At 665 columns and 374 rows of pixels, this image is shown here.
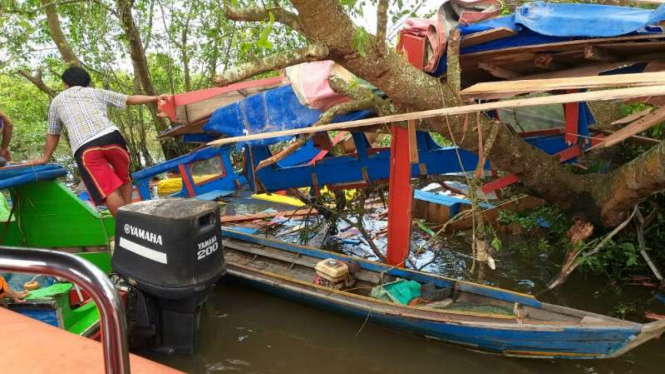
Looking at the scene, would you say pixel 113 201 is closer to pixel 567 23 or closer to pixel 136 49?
pixel 567 23

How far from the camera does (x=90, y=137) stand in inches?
174

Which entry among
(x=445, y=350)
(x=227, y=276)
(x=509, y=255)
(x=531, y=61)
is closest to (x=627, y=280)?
(x=509, y=255)

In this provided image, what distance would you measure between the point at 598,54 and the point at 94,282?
370 cm

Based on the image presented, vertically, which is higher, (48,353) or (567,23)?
(567,23)

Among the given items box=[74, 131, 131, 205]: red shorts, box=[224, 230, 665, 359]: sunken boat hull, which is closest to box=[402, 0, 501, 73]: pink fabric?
box=[224, 230, 665, 359]: sunken boat hull

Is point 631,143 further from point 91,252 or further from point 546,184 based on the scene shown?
point 91,252

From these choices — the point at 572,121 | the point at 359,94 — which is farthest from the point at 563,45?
the point at 359,94

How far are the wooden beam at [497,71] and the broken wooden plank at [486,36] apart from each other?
35 centimetres

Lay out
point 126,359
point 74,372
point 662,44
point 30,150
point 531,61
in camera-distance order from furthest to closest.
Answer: point 30,150 → point 531,61 → point 662,44 → point 74,372 → point 126,359

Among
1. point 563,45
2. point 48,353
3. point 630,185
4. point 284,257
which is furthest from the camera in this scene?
point 284,257

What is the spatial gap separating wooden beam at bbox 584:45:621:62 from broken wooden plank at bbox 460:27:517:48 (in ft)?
1.76

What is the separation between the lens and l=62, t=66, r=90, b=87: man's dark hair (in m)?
4.52

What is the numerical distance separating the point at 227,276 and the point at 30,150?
12770 mm

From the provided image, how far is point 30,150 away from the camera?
14.7 meters
